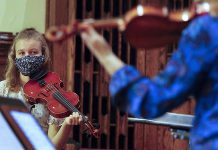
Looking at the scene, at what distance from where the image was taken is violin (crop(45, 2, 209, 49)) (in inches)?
38.0

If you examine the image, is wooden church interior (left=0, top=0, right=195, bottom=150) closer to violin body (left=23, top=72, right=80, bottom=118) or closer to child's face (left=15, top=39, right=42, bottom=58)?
child's face (left=15, top=39, right=42, bottom=58)

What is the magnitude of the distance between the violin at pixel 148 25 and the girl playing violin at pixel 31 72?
1.23 metres

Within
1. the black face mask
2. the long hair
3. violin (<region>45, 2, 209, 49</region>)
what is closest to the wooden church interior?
the long hair

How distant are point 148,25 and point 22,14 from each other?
2415 millimetres

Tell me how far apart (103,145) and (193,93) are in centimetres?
240

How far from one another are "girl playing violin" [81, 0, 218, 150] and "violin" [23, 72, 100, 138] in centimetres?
122

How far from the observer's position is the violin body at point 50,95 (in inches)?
87.9

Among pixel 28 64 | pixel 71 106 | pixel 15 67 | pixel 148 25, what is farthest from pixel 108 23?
pixel 15 67

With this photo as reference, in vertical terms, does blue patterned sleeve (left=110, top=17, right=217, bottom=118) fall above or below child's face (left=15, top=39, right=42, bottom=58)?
below

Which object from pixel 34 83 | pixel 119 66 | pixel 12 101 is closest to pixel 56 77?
pixel 34 83

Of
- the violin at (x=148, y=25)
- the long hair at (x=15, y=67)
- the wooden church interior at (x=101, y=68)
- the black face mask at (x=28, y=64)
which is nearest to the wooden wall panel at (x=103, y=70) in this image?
the wooden church interior at (x=101, y=68)

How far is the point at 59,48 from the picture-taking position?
3.25 m

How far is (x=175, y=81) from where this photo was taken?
949mm

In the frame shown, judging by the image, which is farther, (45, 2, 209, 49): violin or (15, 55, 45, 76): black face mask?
(15, 55, 45, 76): black face mask
